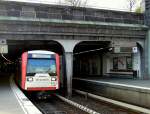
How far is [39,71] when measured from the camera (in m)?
17.5

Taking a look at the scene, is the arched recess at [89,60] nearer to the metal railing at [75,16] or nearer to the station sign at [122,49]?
the station sign at [122,49]

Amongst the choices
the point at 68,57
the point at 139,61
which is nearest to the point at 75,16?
the point at 68,57

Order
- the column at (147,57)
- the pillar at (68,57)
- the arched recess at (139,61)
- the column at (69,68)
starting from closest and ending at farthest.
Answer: the pillar at (68,57)
the column at (69,68)
the column at (147,57)
the arched recess at (139,61)

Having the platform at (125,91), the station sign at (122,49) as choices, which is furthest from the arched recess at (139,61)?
the platform at (125,91)

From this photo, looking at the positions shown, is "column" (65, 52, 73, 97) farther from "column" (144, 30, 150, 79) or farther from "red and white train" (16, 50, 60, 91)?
"column" (144, 30, 150, 79)

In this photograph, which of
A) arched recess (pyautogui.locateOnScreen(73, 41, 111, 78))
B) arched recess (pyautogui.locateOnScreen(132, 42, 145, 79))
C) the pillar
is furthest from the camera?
arched recess (pyautogui.locateOnScreen(73, 41, 111, 78))

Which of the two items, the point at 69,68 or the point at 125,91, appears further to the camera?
the point at 69,68

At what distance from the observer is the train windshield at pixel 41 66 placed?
1747 centimetres

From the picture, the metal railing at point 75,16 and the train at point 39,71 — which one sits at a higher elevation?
the metal railing at point 75,16

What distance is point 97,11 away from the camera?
Answer: 23188 mm

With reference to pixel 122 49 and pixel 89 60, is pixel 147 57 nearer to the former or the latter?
pixel 122 49

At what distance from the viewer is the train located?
1717 centimetres

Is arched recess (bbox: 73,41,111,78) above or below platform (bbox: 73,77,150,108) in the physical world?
above

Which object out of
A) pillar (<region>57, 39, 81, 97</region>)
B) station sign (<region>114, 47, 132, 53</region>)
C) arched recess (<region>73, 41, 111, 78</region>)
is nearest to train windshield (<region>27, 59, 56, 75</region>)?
pillar (<region>57, 39, 81, 97</region>)
